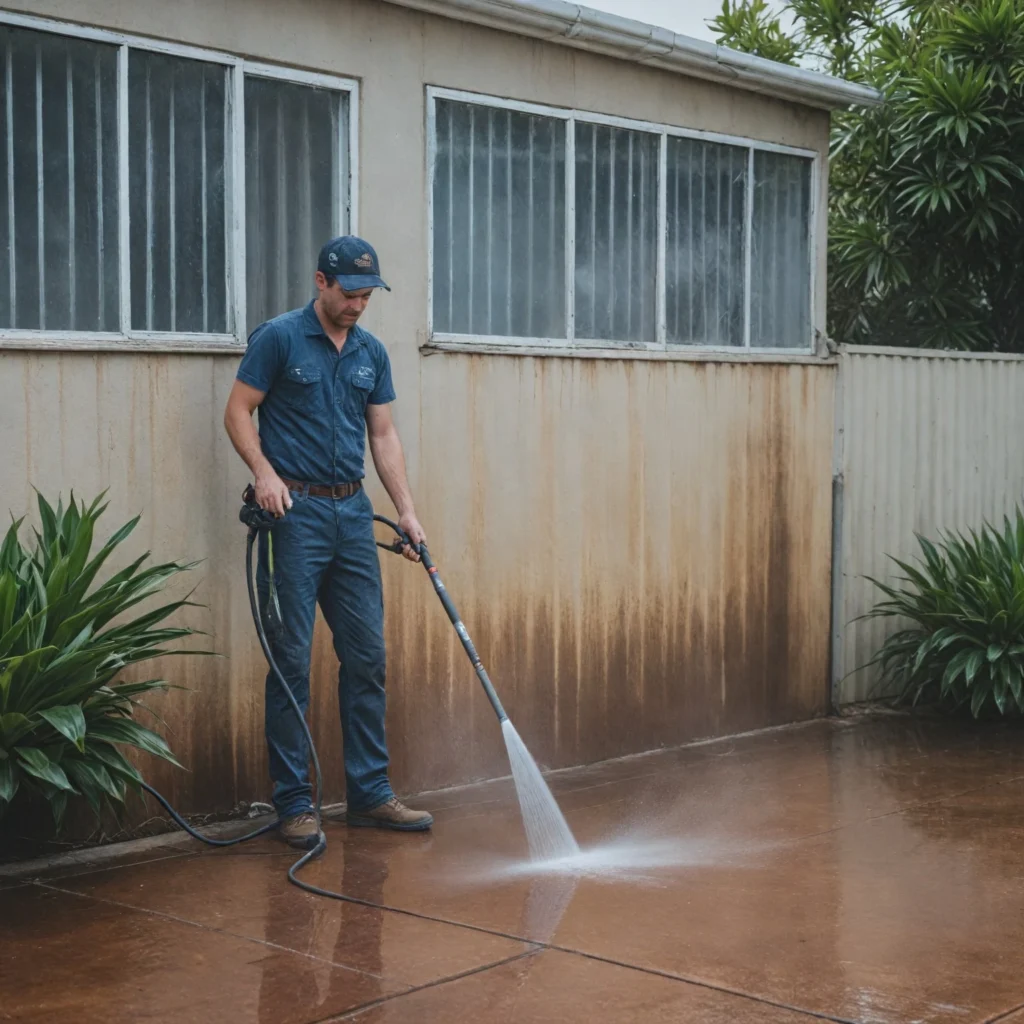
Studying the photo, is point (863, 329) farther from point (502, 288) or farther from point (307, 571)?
point (307, 571)

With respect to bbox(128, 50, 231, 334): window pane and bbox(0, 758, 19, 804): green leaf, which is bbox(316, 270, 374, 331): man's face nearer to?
bbox(128, 50, 231, 334): window pane

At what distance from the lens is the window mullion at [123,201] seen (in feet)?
20.5

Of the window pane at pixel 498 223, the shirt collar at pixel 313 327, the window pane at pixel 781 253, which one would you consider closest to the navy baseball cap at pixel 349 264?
the shirt collar at pixel 313 327

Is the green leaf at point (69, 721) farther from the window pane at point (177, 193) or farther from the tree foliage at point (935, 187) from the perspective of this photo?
the tree foliage at point (935, 187)

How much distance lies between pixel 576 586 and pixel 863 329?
686cm

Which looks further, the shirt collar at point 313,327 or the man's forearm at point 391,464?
the man's forearm at point 391,464

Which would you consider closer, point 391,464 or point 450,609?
point 450,609

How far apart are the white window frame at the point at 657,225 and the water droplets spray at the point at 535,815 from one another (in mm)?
2076

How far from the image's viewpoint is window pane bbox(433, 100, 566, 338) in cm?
757

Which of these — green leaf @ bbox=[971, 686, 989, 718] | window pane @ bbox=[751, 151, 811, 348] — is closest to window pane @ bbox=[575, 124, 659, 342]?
window pane @ bbox=[751, 151, 811, 348]

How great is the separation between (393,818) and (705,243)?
158 inches

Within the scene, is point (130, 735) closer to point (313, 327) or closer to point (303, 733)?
point (303, 733)

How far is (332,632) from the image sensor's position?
654cm

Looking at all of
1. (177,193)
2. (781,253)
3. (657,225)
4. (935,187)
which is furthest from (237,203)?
(935,187)
